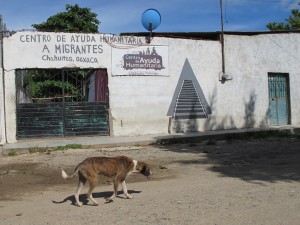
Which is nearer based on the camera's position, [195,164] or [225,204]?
[225,204]

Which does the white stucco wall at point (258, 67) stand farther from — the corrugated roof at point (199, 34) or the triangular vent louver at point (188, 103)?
the triangular vent louver at point (188, 103)

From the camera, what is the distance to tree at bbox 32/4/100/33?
27.9 metres

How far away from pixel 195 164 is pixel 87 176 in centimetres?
444

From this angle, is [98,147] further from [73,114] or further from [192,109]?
[192,109]

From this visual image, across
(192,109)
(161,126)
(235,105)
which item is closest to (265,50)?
(235,105)

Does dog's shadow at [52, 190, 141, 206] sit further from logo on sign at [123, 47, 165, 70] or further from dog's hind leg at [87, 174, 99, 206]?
logo on sign at [123, 47, 165, 70]

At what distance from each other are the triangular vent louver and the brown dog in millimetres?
10013

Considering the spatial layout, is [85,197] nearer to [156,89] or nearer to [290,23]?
[156,89]

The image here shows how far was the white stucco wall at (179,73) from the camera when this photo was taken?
46.8 feet

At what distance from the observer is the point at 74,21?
92.5 feet

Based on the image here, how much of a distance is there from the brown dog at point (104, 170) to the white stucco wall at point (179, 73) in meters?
8.43


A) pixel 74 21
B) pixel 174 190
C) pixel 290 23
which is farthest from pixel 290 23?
pixel 174 190

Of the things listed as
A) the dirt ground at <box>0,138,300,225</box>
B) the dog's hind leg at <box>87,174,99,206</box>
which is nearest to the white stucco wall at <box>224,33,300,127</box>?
the dirt ground at <box>0,138,300,225</box>

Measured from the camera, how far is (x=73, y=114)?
48.7 feet
